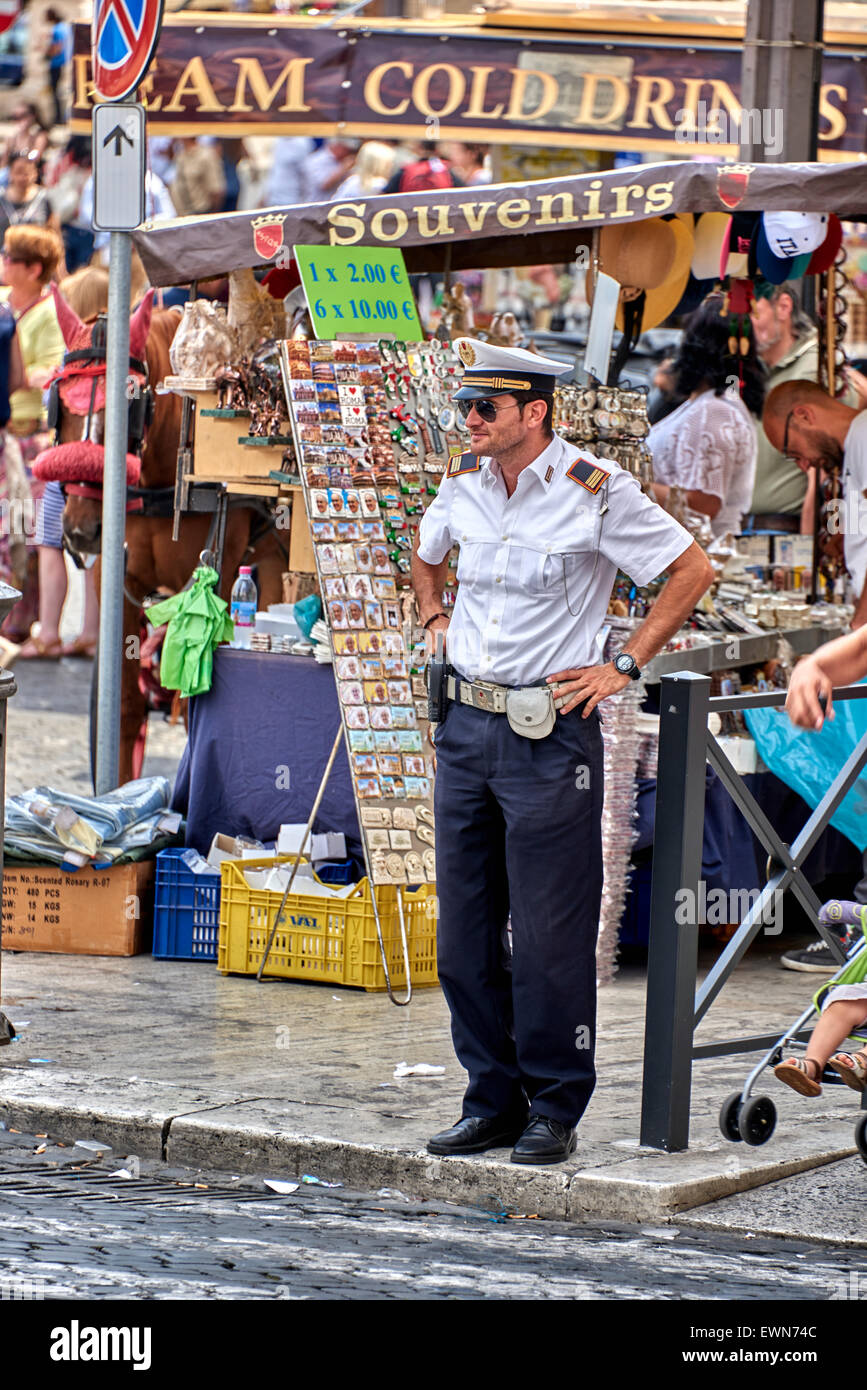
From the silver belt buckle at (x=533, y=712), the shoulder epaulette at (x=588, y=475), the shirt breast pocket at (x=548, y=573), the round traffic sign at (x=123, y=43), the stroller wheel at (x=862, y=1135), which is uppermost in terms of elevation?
the round traffic sign at (x=123, y=43)

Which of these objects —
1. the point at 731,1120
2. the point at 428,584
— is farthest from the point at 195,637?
the point at 731,1120

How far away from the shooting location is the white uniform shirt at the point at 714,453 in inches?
420

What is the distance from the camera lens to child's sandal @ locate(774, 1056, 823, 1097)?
552 centimetres

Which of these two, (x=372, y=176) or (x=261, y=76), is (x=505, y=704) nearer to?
(x=261, y=76)

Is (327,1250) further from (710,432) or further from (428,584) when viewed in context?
(710,432)

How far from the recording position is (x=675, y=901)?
230 inches

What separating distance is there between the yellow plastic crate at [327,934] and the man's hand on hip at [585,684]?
224 centimetres

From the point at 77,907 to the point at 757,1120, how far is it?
3.48 m

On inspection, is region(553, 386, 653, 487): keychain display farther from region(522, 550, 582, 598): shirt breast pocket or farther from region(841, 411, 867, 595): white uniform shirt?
region(522, 550, 582, 598): shirt breast pocket

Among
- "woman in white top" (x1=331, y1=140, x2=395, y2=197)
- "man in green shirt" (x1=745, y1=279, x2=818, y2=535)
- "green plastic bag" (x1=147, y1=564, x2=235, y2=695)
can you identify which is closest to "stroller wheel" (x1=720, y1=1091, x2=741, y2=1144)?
"green plastic bag" (x1=147, y1=564, x2=235, y2=695)

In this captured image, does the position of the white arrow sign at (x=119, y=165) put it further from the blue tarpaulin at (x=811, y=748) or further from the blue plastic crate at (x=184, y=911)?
the blue tarpaulin at (x=811, y=748)

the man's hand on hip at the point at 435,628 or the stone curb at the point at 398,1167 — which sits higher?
the man's hand on hip at the point at 435,628

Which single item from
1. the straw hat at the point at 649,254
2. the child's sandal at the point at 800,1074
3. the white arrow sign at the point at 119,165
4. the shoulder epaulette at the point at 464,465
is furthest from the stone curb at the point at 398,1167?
the straw hat at the point at 649,254
